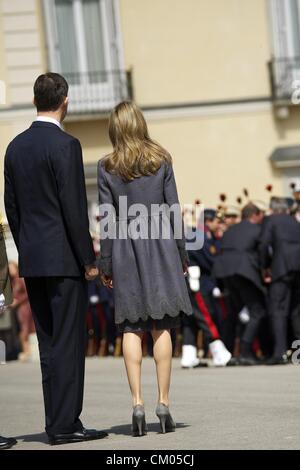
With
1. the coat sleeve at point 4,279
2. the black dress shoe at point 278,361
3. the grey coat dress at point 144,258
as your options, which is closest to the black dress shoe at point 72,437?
the grey coat dress at point 144,258

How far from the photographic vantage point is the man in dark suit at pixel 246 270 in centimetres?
1650

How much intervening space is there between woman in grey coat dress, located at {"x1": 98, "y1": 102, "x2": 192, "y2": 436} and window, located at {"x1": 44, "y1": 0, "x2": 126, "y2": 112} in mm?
17123

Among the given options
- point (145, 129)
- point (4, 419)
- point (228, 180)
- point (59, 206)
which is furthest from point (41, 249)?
point (228, 180)

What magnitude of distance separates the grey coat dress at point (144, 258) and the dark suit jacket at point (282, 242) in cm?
676

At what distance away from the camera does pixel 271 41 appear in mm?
26516

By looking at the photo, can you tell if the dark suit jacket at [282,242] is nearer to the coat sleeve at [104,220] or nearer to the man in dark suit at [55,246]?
the coat sleeve at [104,220]

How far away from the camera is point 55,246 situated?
909 centimetres

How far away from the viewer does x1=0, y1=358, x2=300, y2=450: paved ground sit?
28.7ft

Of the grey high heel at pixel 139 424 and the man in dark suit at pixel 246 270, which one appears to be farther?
the man in dark suit at pixel 246 270

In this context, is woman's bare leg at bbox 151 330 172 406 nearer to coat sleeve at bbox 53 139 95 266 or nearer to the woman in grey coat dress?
the woman in grey coat dress

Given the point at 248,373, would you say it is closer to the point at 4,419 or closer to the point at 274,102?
the point at 4,419

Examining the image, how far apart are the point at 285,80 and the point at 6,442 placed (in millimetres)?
17803

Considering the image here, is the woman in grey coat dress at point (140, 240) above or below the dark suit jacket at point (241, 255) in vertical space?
above

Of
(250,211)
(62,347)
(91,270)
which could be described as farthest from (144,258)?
(250,211)
